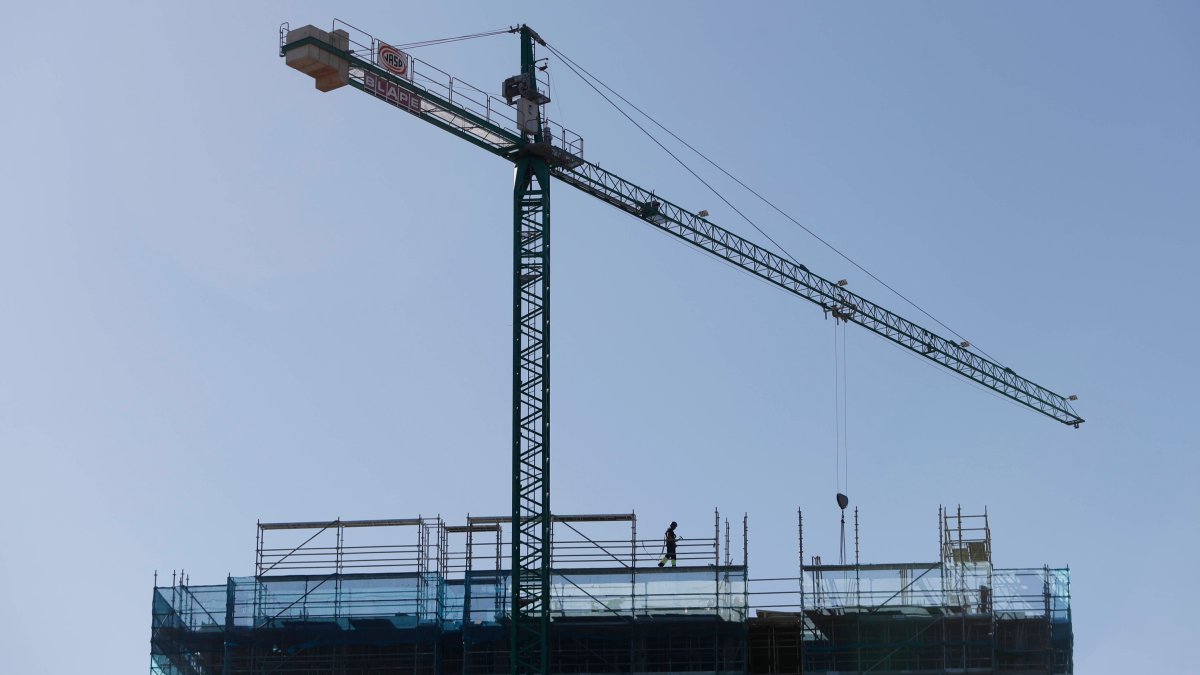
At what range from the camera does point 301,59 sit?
86375 millimetres

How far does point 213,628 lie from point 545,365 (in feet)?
55.8

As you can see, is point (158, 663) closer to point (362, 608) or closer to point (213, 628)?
point (213, 628)

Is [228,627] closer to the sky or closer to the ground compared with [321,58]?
closer to the ground

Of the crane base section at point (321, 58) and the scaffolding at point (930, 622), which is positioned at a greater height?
the crane base section at point (321, 58)

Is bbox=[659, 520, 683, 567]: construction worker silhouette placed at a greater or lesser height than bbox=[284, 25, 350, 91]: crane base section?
lesser

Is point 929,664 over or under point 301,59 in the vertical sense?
under

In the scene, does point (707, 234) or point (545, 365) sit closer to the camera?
point (545, 365)

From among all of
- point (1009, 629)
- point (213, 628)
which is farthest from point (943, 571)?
point (213, 628)

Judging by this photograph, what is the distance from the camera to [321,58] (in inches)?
3415

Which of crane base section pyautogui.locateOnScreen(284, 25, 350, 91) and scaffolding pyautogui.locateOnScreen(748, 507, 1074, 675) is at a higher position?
crane base section pyautogui.locateOnScreen(284, 25, 350, 91)

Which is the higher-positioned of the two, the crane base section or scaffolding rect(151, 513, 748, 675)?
the crane base section

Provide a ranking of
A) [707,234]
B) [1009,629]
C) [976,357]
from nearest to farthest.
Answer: [1009,629] → [707,234] → [976,357]

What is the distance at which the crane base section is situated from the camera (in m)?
86.4

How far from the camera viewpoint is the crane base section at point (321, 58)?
86438 millimetres
